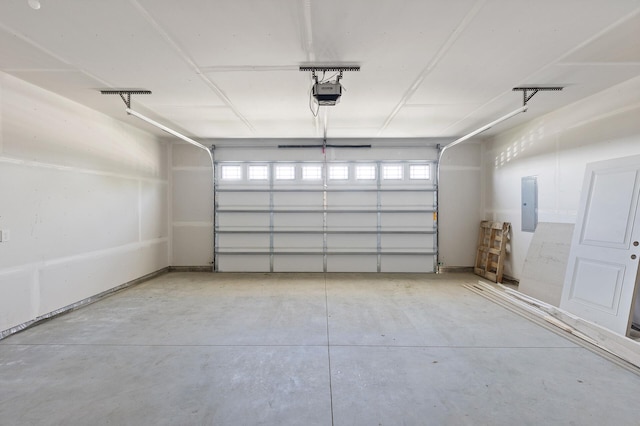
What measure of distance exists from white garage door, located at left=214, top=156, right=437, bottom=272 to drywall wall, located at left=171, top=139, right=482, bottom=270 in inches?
7.2

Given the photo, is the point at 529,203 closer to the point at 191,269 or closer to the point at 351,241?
the point at 351,241

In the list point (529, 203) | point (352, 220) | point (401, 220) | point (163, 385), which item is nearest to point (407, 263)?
point (401, 220)

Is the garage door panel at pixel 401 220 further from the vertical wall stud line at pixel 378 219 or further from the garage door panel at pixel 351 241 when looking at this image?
the garage door panel at pixel 351 241

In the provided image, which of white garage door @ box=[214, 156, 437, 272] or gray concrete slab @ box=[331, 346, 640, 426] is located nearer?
gray concrete slab @ box=[331, 346, 640, 426]

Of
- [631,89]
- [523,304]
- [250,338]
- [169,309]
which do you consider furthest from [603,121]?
[169,309]

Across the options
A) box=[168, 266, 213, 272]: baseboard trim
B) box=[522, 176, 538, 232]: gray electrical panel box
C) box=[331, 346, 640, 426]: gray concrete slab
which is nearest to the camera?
box=[331, 346, 640, 426]: gray concrete slab

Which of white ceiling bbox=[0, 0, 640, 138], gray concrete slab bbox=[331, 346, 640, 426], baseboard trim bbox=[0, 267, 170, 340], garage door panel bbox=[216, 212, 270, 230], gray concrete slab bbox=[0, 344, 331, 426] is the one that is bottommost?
baseboard trim bbox=[0, 267, 170, 340]

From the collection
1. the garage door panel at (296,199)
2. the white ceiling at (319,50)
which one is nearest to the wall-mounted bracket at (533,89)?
the white ceiling at (319,50)

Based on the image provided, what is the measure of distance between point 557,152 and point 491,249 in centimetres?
198

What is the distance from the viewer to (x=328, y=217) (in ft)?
20.2

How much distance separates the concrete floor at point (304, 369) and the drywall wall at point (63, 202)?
0.44 m

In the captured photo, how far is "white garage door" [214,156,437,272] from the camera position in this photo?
6.11 meters

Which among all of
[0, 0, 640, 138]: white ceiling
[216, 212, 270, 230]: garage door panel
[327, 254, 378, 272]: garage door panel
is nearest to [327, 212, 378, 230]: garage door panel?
[327, 254, 378, 272]: garage door panel

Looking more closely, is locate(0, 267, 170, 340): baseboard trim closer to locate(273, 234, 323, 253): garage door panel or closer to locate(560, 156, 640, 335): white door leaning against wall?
locate(273, 234, 323, 253): garage door panel
